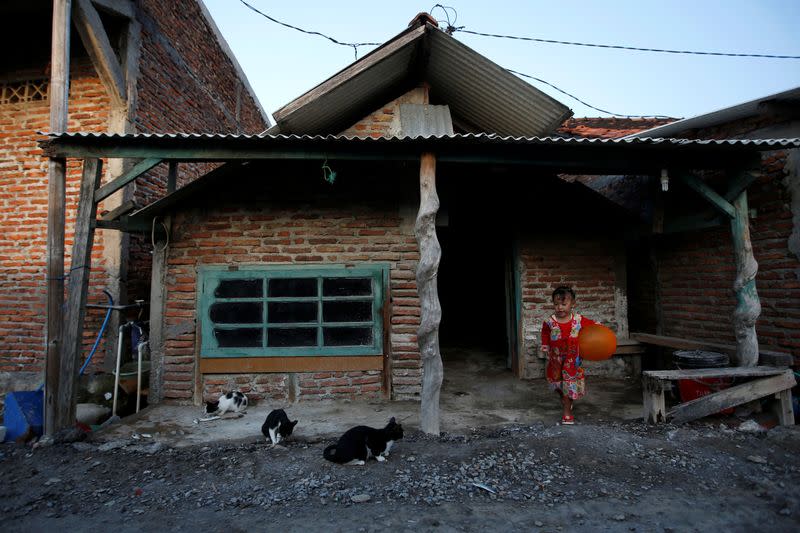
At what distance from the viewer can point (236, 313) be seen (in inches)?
225

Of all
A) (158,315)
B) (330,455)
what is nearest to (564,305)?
(330,455)

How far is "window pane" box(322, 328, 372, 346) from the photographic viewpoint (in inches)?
226

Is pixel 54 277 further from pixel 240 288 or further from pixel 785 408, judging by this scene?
pixel 785 408

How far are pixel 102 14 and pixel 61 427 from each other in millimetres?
5974

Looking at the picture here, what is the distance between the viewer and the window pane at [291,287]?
18.9 feet

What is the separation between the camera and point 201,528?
285cm

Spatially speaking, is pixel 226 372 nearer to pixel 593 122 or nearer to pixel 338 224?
pixel 338 224

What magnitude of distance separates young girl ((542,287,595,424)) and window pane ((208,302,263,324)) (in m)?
3.78

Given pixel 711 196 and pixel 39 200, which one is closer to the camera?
pixel 711 196

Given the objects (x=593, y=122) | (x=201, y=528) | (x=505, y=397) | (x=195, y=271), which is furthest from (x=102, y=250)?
(x=593, y=122)

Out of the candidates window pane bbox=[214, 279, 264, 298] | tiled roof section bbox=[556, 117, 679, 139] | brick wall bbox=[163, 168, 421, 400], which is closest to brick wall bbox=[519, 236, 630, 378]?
brick wall bbox=[163, 168, 421, 400]

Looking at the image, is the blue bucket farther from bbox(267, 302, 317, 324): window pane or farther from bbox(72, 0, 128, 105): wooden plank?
bbox(72, 0, 128, 105): wooden plank

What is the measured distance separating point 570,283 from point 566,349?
239cm

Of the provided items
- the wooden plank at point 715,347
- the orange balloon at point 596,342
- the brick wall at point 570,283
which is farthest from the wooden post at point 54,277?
the wooden plank at point 715,347
